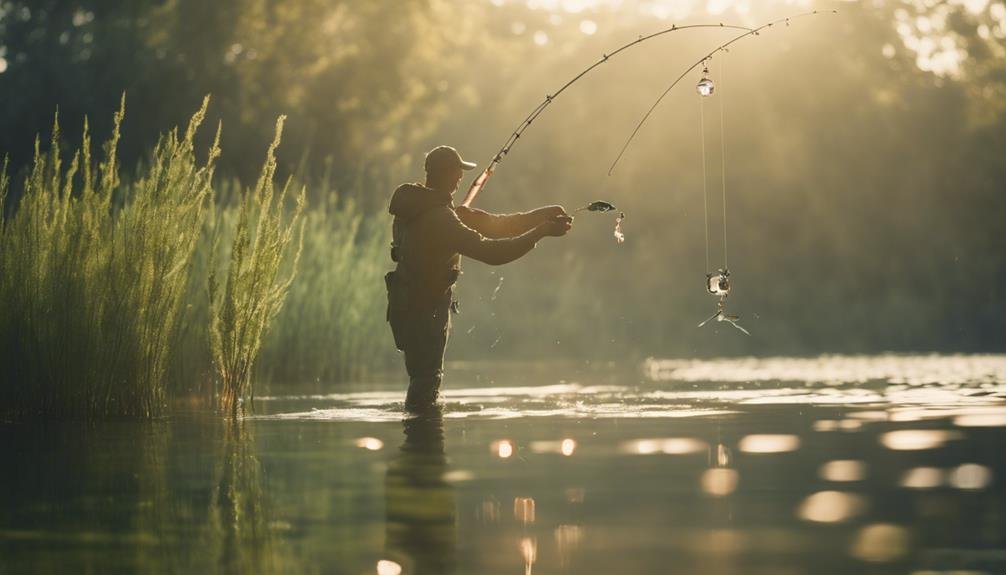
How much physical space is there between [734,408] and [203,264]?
228 inches

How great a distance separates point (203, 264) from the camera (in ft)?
59.2

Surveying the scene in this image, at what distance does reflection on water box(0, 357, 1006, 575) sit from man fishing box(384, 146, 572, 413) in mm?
537

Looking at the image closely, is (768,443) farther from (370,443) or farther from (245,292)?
(245,292)

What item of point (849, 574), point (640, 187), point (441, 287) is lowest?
point (849, 574)

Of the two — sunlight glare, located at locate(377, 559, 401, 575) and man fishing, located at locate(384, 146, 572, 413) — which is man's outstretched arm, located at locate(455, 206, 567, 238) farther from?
sunlight glare, located at locate(377, 559, 401, 575)

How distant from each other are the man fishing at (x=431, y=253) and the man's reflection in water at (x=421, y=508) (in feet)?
4.54

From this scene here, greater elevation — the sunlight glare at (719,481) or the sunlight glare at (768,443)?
the sunlight glare at (768,443)

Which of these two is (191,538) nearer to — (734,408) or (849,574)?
(849,574)

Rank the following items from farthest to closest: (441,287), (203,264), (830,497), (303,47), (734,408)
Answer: (303,47)
(203,264)
(734,408)
(441,287)
(830,497)

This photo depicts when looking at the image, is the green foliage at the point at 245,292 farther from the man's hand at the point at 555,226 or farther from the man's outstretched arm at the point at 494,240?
the man's hand at the point at 555,226

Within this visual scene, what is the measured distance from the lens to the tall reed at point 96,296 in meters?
13.4

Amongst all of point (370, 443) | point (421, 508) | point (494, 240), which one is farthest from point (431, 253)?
point (421, 508)

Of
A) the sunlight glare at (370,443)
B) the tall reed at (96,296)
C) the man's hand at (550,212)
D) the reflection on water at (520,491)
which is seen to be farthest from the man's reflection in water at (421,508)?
the tall reed at (96,296)

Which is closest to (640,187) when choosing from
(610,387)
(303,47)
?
(303,47)
